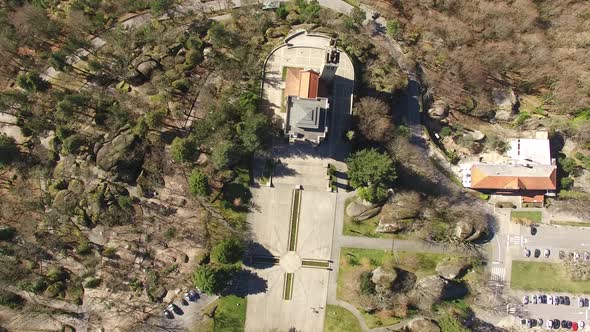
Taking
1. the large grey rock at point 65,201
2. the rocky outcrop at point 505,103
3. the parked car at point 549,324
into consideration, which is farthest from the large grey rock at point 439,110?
the large grey rock at point 65,201

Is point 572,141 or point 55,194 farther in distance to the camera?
point 572,141

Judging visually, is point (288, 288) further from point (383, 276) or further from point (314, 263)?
point (383, 276)

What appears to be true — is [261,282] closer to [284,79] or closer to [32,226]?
[284,79]

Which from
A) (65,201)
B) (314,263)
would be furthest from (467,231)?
(65,201)

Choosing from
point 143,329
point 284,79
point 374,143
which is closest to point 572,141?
point 374,143

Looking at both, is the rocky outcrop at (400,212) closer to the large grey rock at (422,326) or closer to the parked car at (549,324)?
the large grey rock at (422,326)

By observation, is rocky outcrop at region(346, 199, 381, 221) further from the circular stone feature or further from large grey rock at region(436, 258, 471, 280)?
large grey rock at region(436, 258, 471, 280)
